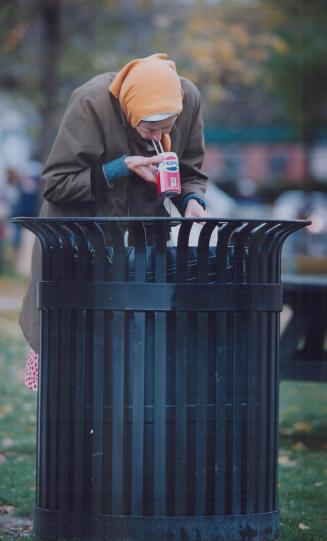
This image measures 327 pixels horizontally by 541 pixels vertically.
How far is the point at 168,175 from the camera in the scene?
425cm

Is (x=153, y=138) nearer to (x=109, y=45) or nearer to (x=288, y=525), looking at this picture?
(x=288, y=525)

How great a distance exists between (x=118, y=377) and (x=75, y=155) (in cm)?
94

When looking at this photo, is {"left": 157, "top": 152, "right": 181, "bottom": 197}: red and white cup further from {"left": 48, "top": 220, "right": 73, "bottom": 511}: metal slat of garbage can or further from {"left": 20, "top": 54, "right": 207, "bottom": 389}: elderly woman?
{"left": 48, "top": 220, "right": 73, "bottom": 511}: metal slat of garbage can

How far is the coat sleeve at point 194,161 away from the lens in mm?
4676

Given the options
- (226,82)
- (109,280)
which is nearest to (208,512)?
(109,280)

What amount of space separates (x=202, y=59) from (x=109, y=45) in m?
1.50

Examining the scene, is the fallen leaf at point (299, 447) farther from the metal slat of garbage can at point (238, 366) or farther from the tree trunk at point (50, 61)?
the tree trunk at point (50, 61)

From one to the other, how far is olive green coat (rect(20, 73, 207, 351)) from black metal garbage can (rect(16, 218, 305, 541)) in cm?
48

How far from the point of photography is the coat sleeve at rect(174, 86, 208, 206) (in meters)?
4.68

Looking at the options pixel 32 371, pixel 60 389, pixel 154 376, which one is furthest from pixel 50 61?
pixel 154 376

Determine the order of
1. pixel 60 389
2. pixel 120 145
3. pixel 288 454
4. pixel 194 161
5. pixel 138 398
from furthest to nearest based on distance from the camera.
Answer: pixel 288 454 → pixel 194 161 → pixel 120 145 → pixel 60 389 → pixel 138 398

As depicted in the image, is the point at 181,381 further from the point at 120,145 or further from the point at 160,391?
the point at 120,145

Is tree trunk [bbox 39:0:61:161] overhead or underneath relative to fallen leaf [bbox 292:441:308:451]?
overhead

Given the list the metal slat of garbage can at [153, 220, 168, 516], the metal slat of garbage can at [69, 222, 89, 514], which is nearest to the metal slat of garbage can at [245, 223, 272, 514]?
the metal slat of garbage can at [153, 220, 168, 516]
